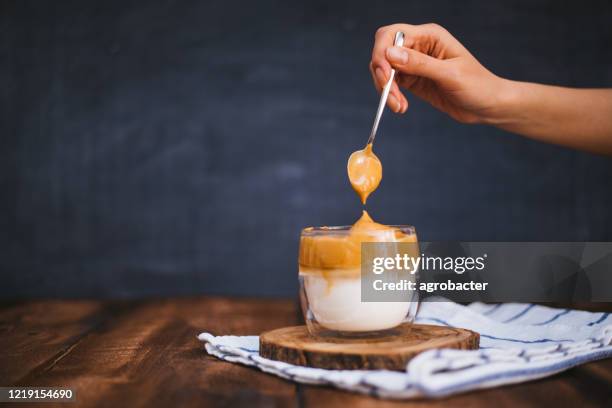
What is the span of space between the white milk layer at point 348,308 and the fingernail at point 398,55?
0.44m

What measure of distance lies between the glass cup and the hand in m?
0.36

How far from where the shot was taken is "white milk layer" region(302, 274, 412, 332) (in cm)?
92

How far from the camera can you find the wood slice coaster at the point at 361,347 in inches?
32.6

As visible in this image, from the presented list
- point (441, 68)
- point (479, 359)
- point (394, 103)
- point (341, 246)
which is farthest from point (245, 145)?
point (479, 359)

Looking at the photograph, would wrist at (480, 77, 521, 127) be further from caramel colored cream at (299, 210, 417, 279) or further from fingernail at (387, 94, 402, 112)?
caramel colored cream at (299, 210, 417, 279)

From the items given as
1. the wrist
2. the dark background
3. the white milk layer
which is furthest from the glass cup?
the dark background

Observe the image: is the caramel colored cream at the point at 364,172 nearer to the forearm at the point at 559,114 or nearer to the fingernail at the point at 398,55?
the fingernail at the point at 398,55

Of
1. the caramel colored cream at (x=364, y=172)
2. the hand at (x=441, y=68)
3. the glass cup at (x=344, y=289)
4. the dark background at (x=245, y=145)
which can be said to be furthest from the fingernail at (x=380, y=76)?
the dark background at (x=245, y=145)

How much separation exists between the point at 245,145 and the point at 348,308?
4.27ft

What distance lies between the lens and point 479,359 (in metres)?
0.79

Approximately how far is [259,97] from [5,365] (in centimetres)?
136

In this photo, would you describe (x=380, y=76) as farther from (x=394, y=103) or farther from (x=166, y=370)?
(x=166, y=370)

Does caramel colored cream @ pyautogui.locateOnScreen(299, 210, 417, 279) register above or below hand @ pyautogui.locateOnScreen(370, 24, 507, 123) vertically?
below

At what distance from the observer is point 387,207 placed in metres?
2.15
